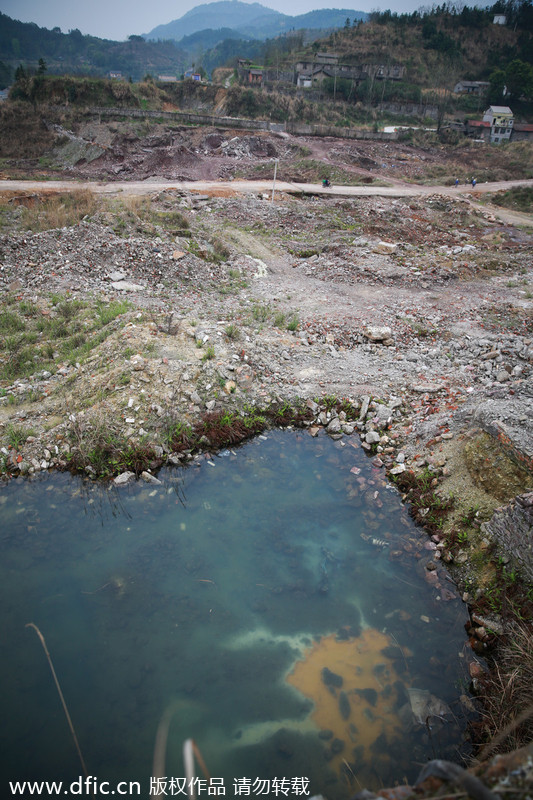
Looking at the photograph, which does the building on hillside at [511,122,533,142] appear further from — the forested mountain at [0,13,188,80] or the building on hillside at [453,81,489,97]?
the forested mountain at [0,13,188,80]

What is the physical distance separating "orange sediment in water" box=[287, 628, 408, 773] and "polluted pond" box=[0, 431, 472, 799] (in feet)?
0.05

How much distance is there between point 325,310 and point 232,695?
352 inches

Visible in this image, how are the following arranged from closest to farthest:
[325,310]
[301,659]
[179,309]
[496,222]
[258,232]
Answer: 1. [301,659]
2. [179,309]
3. [325,310]
4. [258,232]
5. [496,222]

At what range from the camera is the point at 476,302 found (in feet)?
39.4

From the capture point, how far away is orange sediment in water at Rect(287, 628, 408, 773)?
13.1 ft

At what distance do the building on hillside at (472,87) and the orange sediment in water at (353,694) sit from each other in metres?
74.4

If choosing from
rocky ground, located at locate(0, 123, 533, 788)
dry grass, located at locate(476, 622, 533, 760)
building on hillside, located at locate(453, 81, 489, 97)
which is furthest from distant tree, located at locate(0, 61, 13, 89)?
dry grass, located at locate(476, 622, 533, 760)

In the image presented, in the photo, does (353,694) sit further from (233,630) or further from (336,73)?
(336,73)

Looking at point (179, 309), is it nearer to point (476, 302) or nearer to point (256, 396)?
point (256, 396)

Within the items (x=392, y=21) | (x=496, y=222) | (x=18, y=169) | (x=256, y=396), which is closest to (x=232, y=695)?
(x=256, y=396)

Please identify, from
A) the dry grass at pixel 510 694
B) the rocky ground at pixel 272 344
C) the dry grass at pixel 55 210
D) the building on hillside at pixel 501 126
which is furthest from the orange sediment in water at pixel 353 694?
the building on hillside at pixel 501 126

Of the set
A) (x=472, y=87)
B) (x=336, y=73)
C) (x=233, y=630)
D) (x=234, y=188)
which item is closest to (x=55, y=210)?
(x=234, y=188)

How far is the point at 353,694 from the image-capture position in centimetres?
438

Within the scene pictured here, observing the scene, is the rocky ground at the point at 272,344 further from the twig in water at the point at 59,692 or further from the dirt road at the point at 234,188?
the dirt road at the point at 234,188
